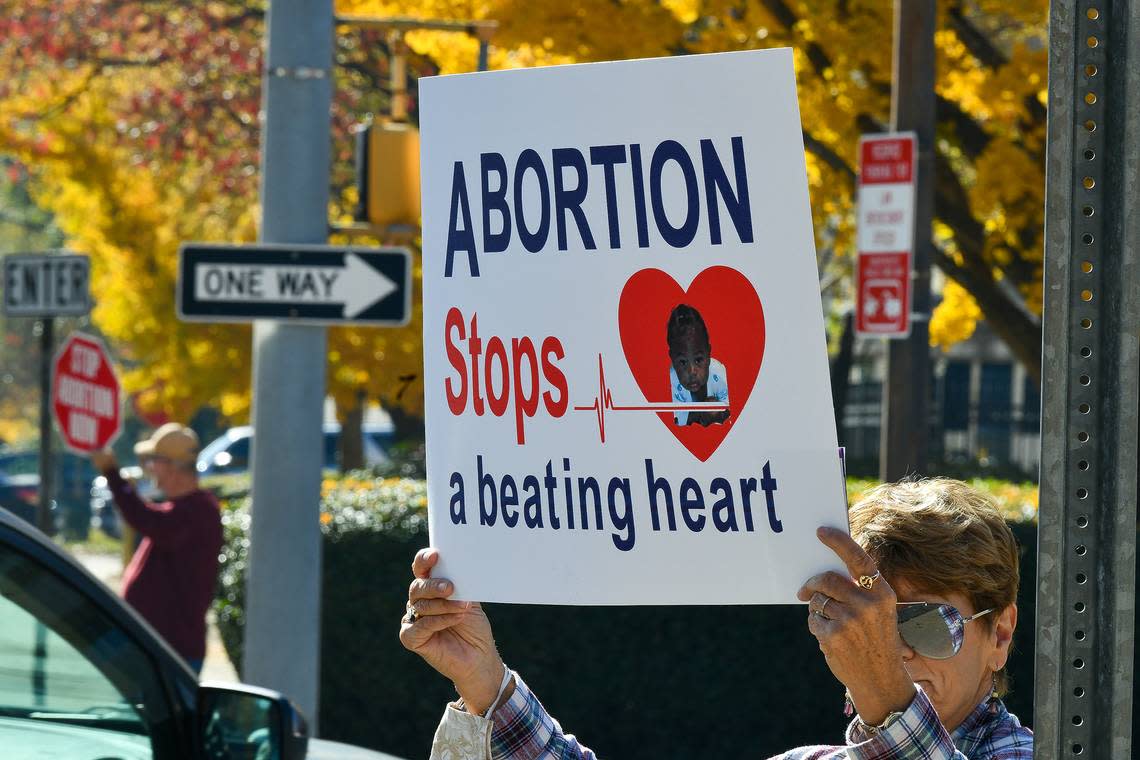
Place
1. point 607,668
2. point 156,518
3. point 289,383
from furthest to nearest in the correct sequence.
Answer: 1. point 607,668
2. point 156,518
3. point 289,383

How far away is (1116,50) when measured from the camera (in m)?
1.70

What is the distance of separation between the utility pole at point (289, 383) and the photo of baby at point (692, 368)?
14.0 feet

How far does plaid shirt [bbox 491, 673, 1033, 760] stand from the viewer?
6.12ft

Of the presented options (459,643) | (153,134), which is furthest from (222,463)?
(459,643)

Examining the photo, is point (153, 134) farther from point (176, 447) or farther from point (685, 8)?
point (176, 447)

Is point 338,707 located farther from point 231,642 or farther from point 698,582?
point 698,582

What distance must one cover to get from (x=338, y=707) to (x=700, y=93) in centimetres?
673

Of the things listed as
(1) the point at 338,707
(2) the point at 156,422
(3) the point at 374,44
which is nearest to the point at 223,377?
(3) the point at 374,44

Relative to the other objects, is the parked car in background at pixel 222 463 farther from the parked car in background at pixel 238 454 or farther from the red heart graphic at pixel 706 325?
the red heart graphic at pixel 706 325

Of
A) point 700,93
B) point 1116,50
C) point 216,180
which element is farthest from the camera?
point 216,180

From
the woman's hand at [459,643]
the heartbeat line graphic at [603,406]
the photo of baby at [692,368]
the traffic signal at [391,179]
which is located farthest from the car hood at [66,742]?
the traffic signal at [391,179]

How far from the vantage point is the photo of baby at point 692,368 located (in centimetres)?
203

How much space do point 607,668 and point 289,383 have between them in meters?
2.47

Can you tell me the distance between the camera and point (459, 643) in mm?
2422
